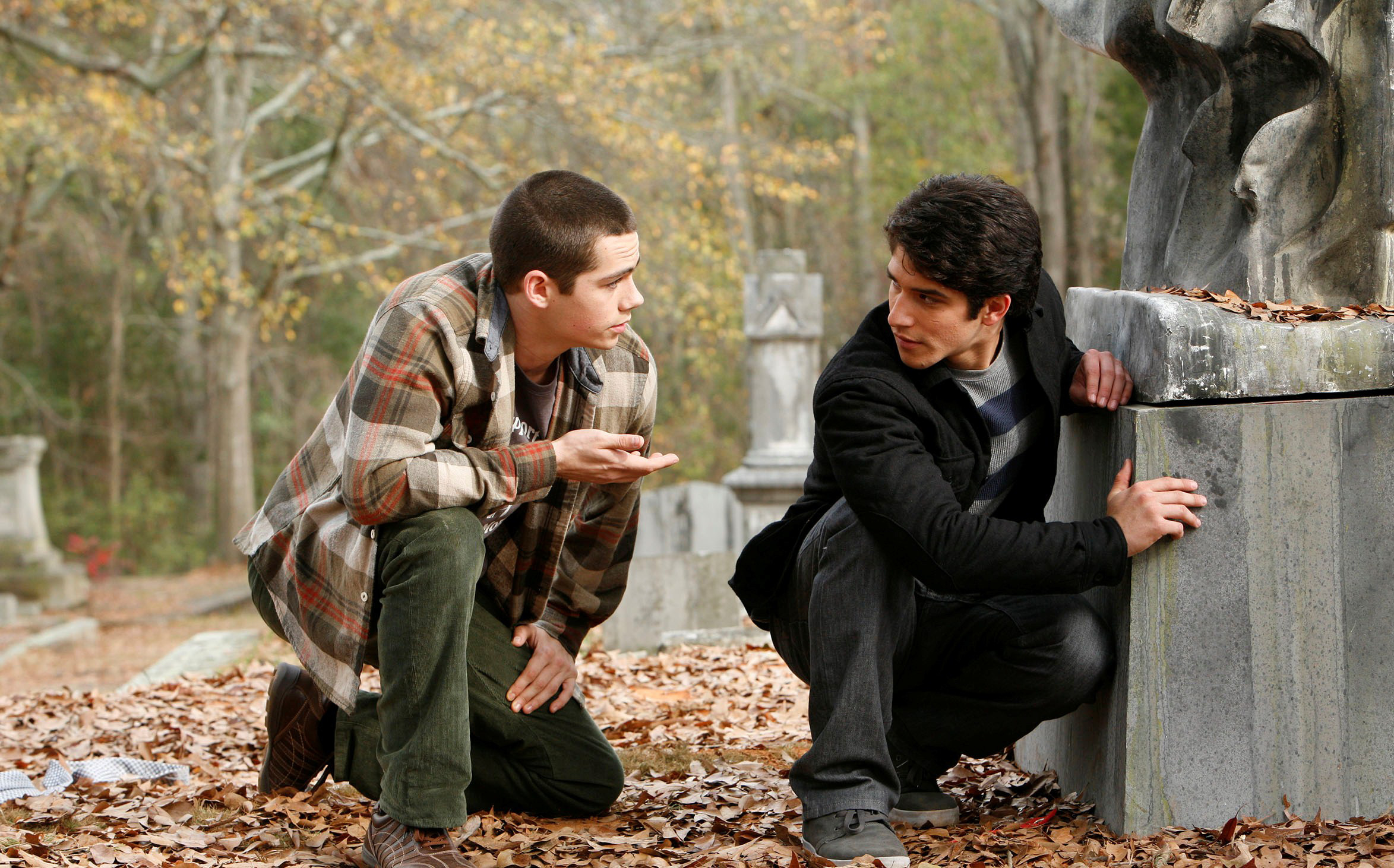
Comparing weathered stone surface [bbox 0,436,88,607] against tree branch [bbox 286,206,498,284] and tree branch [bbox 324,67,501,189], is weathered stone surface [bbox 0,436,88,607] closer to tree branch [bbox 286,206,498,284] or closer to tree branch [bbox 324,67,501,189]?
tree branch [bbox 286,206,498,284]

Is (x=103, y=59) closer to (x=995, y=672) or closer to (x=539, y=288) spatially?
(x=539, y=288)

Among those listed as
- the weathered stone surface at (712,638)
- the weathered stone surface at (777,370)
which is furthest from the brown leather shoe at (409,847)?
the weathered stone surface at (777,370)

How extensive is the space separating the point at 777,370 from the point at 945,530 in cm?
632

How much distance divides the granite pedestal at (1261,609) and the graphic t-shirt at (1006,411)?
0.77 feet

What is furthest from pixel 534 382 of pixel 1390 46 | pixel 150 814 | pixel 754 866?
pixel 1390 46

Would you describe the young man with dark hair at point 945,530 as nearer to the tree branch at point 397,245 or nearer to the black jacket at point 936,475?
the black jacket at point 936,475

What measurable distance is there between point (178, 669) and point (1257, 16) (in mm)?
5307

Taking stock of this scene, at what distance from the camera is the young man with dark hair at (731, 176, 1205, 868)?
8.18 ft

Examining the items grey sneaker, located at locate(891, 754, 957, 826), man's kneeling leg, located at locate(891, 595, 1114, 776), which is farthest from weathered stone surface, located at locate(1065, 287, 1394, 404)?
grey sneaker, located at locate(891, 754, 957, 826)

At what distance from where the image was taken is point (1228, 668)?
A: 8.51 ft

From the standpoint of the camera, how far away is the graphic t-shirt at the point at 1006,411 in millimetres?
2746

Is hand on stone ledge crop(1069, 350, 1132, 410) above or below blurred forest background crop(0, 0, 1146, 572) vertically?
below

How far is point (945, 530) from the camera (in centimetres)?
246

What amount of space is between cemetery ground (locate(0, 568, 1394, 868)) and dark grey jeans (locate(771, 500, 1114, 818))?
191mm
